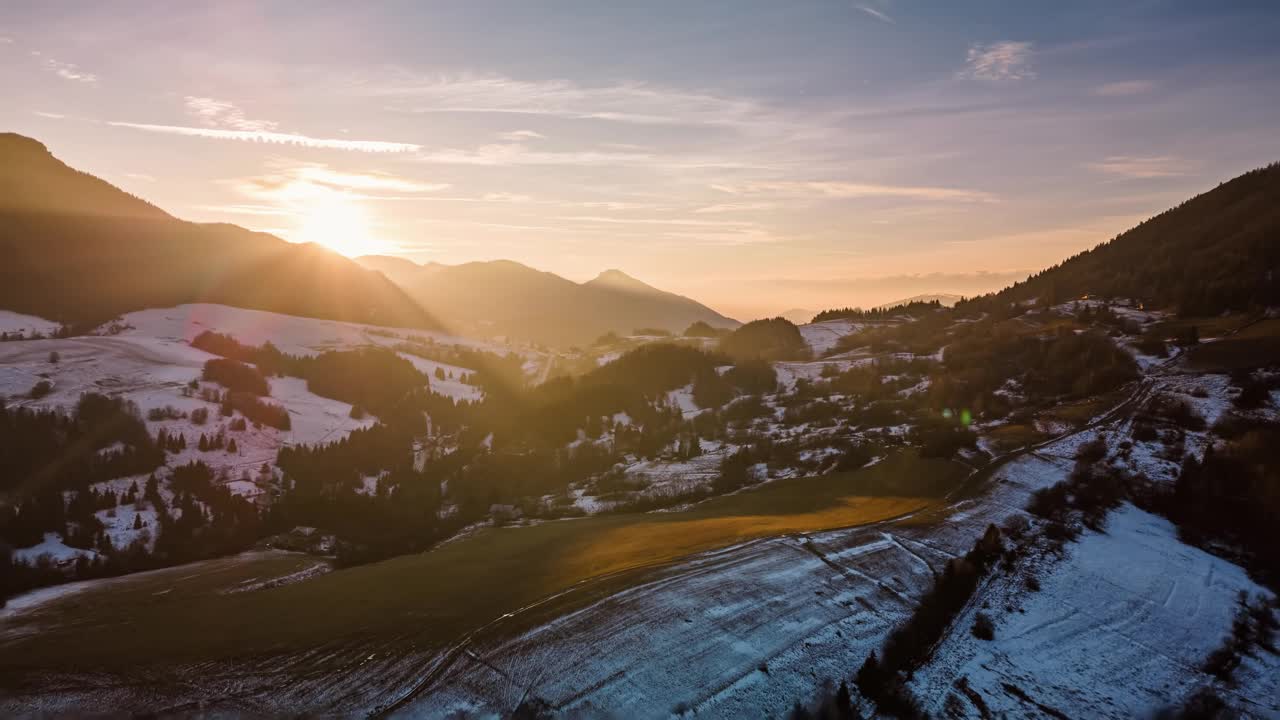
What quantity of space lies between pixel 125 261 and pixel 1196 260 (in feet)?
405

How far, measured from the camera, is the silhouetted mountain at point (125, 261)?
7069 centimetres

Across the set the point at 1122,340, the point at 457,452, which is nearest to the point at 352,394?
the point at 457,452

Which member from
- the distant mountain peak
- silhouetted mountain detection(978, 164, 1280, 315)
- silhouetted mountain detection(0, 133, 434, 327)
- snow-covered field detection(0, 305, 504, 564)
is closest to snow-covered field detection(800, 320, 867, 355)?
silhouetted mountain detection(978, 164, 1280, 315)

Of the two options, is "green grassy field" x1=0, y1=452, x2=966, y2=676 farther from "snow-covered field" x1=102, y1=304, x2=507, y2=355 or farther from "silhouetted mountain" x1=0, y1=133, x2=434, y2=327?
"silhouetted mountain" x1=0, y1=133, x2=434, y2=327

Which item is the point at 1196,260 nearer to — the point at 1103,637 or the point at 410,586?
the point at 1103,637

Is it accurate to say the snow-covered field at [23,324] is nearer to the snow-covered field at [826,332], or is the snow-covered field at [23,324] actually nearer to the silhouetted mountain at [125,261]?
the silhouetted mountain at [125,261]

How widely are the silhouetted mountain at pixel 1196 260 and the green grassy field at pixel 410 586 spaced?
1438 inches

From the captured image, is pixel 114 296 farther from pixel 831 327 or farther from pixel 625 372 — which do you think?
pixel 831 327

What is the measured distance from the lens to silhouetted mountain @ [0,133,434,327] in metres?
70.7

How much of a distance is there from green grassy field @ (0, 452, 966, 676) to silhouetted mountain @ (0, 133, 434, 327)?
58977mm

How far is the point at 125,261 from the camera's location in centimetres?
8319

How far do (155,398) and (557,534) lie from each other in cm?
3327

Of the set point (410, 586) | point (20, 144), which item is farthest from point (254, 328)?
point (410, 586)

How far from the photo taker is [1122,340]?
47.9 metres
